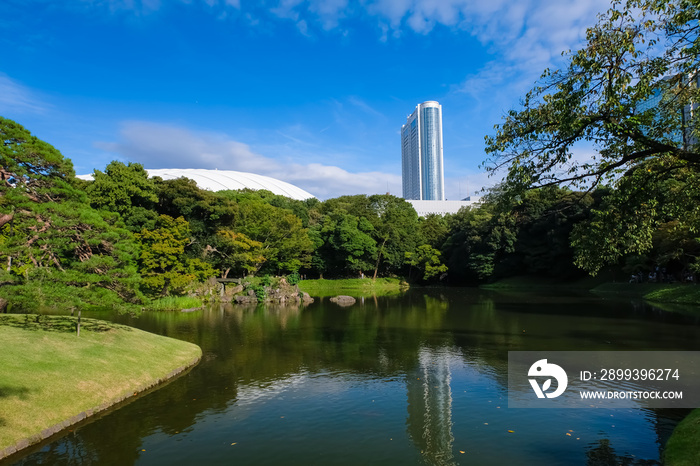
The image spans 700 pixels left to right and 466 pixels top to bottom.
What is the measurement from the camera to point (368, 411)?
1017 centimetres

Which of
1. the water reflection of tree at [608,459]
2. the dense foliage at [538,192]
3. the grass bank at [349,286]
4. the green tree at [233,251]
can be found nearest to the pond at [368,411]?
the water reflection of tree at [608,459]

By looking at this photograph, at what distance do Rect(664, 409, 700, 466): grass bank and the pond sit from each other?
282 mm

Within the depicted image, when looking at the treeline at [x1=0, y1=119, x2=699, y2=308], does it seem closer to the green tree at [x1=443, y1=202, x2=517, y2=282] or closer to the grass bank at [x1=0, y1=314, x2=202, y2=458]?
the green tree at [x1=443, y1=202, x2=517, y2=282]

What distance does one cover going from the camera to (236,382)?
12.5m

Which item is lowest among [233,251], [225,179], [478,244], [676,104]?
[233,251]

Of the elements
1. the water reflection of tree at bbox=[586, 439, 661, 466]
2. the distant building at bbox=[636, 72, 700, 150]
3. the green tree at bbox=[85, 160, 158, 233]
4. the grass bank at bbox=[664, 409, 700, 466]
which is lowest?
the water reflection of tree at bbox=[586, 439, 661, 466]

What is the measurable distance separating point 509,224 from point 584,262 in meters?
44.8

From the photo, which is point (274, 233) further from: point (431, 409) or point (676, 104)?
point (676, 104)

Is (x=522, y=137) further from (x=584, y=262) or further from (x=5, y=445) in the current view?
(x=5, y=445)

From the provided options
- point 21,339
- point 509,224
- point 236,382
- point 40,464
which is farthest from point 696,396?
point 509,224

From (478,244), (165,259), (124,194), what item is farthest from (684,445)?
(478,244)

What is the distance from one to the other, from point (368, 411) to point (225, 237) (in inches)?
1129

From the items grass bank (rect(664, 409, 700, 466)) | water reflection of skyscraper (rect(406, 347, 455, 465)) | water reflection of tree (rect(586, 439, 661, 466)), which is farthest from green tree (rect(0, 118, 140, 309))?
grass bank (rect(664, 409, 700, 466))

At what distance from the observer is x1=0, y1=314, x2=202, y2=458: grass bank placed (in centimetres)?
860
